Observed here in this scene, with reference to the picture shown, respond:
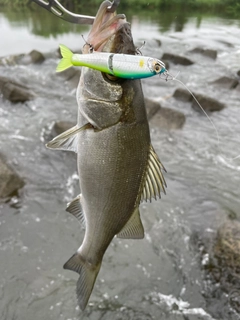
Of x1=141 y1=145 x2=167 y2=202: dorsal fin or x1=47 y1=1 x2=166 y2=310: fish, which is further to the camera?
x1=141 y1=145 x2=167 y2=202: dorsal fin

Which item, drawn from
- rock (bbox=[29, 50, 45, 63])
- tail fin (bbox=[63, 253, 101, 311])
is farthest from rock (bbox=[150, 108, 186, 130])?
rock (bbox=[29, 50, 45, 63])

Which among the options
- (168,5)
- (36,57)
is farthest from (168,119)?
(168,5)

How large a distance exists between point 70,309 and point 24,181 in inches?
99.7

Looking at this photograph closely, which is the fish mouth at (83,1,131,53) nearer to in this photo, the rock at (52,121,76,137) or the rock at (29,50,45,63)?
the rock at (52,121,76,137)

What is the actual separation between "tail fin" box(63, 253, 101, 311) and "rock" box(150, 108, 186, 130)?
Result: 6.00m

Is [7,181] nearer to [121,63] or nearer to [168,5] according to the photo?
[121,63]

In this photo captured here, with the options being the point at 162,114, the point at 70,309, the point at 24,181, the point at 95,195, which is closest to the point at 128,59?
the point at 95,195

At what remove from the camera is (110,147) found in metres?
1.79

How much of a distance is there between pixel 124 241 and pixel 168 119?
4.16 meters

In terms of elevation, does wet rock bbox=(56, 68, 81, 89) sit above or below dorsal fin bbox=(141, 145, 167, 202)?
below

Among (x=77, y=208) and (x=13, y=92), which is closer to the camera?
(x=77, y=208)

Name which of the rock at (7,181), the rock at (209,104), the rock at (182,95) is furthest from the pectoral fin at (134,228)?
the rock at (182,95)

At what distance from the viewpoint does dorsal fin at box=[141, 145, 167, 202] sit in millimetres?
1884

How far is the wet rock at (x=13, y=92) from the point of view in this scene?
8.95 m
